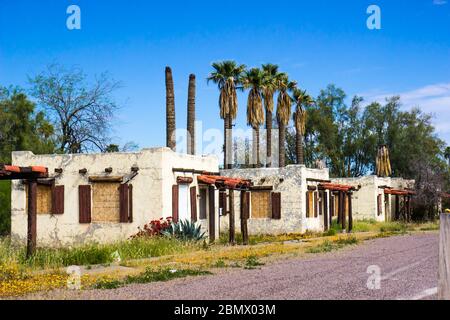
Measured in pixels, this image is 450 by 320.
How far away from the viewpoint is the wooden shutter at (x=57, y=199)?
2528 centimetres

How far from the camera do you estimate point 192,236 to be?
75.7ft

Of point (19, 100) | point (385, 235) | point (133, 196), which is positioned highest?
point (19, 100)

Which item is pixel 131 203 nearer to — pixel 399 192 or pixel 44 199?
pixel 44 199

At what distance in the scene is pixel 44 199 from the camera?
2577 centimetres

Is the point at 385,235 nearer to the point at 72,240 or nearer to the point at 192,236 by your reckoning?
the point at 192,236

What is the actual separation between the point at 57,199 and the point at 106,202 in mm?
2087

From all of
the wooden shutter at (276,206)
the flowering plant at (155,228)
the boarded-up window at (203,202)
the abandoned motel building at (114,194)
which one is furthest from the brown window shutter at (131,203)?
the wooden shutter at (276,206)

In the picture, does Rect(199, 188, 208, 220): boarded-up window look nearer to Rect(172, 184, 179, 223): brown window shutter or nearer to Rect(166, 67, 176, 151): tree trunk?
Rect(172, 184, 179, 223): brown window shutter

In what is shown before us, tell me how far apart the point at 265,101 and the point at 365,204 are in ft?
33.0

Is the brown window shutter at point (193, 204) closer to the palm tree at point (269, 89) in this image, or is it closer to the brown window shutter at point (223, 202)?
the brown window shutter at point (223, 202)

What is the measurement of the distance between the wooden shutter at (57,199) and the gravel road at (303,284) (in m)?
11.1

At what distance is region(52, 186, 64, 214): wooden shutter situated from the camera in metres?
25.3

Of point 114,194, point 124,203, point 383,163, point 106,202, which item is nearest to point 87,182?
point 106,202

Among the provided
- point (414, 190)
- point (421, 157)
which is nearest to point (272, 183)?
point (414, 190)
